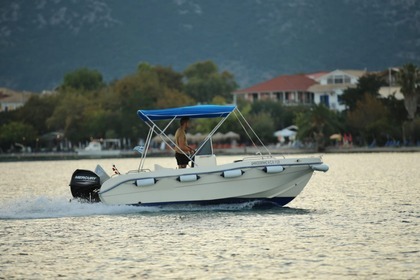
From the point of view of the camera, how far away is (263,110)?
168125mm

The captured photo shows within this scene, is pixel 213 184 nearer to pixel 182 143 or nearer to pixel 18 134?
pixel 182 143

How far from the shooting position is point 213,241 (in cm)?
3062

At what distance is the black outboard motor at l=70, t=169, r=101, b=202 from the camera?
36.5 metres

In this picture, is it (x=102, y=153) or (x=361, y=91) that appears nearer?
(x=361, y=91)

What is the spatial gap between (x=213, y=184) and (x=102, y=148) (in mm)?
135951

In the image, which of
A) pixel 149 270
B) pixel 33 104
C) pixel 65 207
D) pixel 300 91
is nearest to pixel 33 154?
pixel 33 104

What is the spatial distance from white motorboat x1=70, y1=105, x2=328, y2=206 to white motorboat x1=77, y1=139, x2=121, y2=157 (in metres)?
121

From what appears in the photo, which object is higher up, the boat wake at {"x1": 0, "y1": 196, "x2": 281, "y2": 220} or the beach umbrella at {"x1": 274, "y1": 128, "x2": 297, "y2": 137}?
the beach umbrella at {"x1": 274, "y1": 128, "x2": 297, "y2": 137}

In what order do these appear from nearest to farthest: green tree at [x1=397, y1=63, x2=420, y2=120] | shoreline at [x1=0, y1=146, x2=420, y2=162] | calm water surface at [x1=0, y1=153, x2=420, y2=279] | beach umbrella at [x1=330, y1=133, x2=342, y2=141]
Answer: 1. calm water surface at [x1=0, y1=153, x2=420, y2=279]
2. shoreline at [x1=0, y1=146, x2=420, y2=162]
3. green tree at [x1=397, y1=63, x2=420, y2=120]
4. beach umbrella at [x1=330, y1=133, x2=342, y2=141]

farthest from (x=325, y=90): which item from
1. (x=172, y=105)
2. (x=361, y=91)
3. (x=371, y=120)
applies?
(x=371, y=120)

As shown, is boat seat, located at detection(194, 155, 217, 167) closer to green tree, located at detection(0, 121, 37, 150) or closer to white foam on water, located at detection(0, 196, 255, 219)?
white foam on water, located at detection(0, 196, 255, 219)

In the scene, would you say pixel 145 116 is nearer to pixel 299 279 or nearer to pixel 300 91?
pixel 299 279

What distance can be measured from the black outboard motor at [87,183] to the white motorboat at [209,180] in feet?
1.46

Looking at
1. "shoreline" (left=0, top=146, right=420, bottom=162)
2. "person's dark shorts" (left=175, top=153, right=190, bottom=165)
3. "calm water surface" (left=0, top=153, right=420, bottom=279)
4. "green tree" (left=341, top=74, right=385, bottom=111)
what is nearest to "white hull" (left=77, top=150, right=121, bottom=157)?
"shoreline" (left=0, top=146, right=420, bottom=162)
